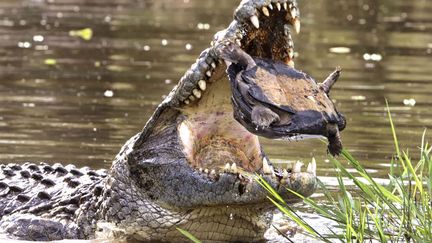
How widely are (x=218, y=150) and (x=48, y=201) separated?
1233 mm

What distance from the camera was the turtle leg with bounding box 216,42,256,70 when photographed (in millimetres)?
5688

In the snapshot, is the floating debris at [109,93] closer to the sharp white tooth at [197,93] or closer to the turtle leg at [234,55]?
the sharp white tooth at [197,93]

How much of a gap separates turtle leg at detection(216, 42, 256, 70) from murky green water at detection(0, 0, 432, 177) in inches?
119

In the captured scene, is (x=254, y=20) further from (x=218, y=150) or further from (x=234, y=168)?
(x=218, y=150)

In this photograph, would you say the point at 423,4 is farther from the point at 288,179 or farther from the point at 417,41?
the point at 288,179

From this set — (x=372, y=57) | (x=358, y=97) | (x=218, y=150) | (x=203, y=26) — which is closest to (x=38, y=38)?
(x=203, y=26)

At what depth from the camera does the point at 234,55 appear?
5.70 metres

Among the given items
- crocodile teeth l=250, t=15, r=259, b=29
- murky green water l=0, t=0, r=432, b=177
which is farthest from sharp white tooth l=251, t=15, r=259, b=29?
murky green water l=0, t=0, r=432, b=177

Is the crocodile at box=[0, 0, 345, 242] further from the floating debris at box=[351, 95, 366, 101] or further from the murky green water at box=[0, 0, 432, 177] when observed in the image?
the floating debris at box=[351, 95, 366, 101]

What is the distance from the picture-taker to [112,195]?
6434 mm

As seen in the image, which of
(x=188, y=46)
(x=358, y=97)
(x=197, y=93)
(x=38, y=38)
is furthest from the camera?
(x=38, y=38)

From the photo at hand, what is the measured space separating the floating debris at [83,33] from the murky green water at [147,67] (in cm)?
14

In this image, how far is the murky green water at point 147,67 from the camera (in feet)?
32.1

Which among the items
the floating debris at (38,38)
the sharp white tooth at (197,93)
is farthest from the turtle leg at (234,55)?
the floating debris at (38,38)
